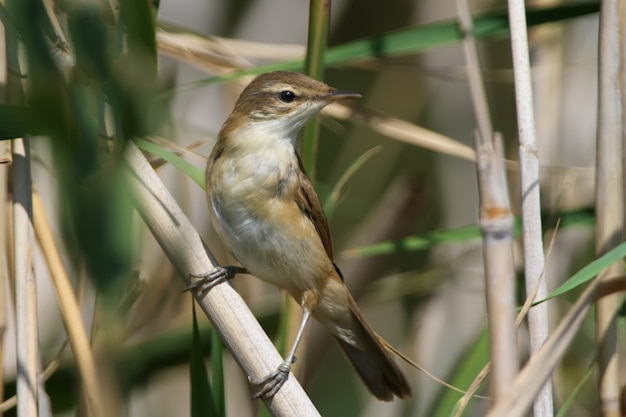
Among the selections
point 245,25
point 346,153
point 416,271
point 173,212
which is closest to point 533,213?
point 173,212

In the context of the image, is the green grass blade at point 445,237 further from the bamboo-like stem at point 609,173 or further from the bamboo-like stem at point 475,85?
the bamboo-like stem at point 475,85

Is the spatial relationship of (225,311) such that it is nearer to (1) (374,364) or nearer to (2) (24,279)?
(2) (24,279)

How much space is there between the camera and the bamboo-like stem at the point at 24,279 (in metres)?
1.73

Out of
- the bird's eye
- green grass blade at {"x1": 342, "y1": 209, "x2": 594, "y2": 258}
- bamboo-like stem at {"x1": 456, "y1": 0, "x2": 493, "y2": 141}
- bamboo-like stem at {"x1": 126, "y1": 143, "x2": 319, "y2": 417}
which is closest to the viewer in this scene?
bamboo-like stem at {"x1": 456, "y1": 0, "x2": 493, "y2": 141}

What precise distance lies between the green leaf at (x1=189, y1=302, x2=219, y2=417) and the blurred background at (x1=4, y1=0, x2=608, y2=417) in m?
0.18

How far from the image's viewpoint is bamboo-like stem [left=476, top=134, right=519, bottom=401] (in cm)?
118

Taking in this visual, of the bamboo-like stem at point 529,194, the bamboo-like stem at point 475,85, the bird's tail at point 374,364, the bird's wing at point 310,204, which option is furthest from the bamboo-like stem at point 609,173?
the bird's wing at point 310,204

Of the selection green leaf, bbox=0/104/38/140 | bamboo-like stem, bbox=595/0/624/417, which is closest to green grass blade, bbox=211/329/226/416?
green leaf, bbox=0/104/38/140

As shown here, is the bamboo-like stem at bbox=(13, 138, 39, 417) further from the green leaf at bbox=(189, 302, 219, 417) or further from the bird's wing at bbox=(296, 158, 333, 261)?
the bird's wing at bbox=(296, 158, 333, 261)

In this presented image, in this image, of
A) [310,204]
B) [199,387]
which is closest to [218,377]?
[199,387]

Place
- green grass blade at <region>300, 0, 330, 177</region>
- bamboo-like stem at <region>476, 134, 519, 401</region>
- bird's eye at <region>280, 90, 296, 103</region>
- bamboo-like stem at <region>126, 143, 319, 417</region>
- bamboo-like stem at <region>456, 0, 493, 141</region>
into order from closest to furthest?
bamboo-like stem at <region>476, 134, 519, 401</region> → bamboo-like stem at <region>456, 0, 493, 141</region> → bamboo-like stem at <region>126, 143, 319, 417</region> → green grass blade at <region>300, 0, 330, 177</region> → bird's eye at <region>280, 90, 296, 103</region>

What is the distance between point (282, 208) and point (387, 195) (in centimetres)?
91

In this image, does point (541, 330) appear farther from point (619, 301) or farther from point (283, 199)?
point (283, 199)

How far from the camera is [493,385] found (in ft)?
4.18
